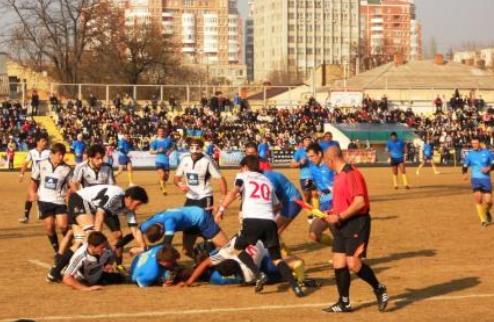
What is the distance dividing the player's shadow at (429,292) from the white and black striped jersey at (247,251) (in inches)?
66.8

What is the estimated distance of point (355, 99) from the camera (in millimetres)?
62281

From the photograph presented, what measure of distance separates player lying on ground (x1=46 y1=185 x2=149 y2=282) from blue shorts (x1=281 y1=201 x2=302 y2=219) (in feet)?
7.83

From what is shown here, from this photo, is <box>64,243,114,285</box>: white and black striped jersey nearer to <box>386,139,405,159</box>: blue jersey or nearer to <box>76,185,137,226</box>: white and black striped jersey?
<box>76,185,137,226</box>: white and black striped jersey

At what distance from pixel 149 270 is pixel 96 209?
129 cm

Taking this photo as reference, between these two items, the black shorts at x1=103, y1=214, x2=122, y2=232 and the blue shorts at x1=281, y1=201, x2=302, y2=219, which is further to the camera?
the blue shorts at x1=281, y1=201, x2=302, y2=219

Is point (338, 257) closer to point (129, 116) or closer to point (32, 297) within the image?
point (32, 297)

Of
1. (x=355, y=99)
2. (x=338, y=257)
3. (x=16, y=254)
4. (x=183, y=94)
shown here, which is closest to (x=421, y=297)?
(x=338, y=257)

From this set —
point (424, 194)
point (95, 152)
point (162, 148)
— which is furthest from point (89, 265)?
point (424, 194)

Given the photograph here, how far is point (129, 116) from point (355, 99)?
16.3m

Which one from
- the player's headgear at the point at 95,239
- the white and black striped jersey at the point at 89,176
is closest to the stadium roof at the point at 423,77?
the white and black striped jersey at the point at 89,176

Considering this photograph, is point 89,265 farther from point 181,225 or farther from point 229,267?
point 229,267

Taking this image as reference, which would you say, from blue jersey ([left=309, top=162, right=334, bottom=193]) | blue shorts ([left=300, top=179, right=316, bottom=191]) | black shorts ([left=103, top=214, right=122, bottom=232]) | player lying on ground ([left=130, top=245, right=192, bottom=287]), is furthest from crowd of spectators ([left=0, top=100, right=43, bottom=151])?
player lying on ground ([left=130, top=245, right=192, bottom=287])

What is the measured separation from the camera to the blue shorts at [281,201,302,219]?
13.9 m

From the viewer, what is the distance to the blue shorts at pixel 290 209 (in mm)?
13922
